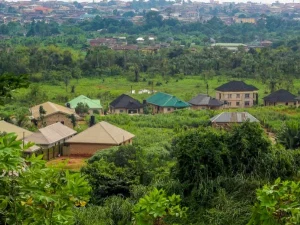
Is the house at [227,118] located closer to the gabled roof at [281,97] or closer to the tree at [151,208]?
the gabled roof at [281,97]

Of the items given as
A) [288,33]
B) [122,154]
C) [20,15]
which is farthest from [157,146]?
[20,15]

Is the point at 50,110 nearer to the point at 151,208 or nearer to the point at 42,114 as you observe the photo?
the point at 42,114

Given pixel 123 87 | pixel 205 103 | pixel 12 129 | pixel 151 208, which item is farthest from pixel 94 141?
pixel 151 208

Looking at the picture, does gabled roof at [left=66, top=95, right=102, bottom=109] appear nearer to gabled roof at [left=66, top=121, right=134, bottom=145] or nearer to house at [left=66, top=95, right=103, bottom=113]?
house at [left=66, top=95, right=103, bottom=113]

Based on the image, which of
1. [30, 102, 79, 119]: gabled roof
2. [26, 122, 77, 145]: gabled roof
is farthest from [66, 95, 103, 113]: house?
[26, 122, 77, 145]: gabled roof

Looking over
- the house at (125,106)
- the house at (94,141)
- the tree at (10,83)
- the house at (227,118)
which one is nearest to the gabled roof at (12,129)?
the house at (94,141)
